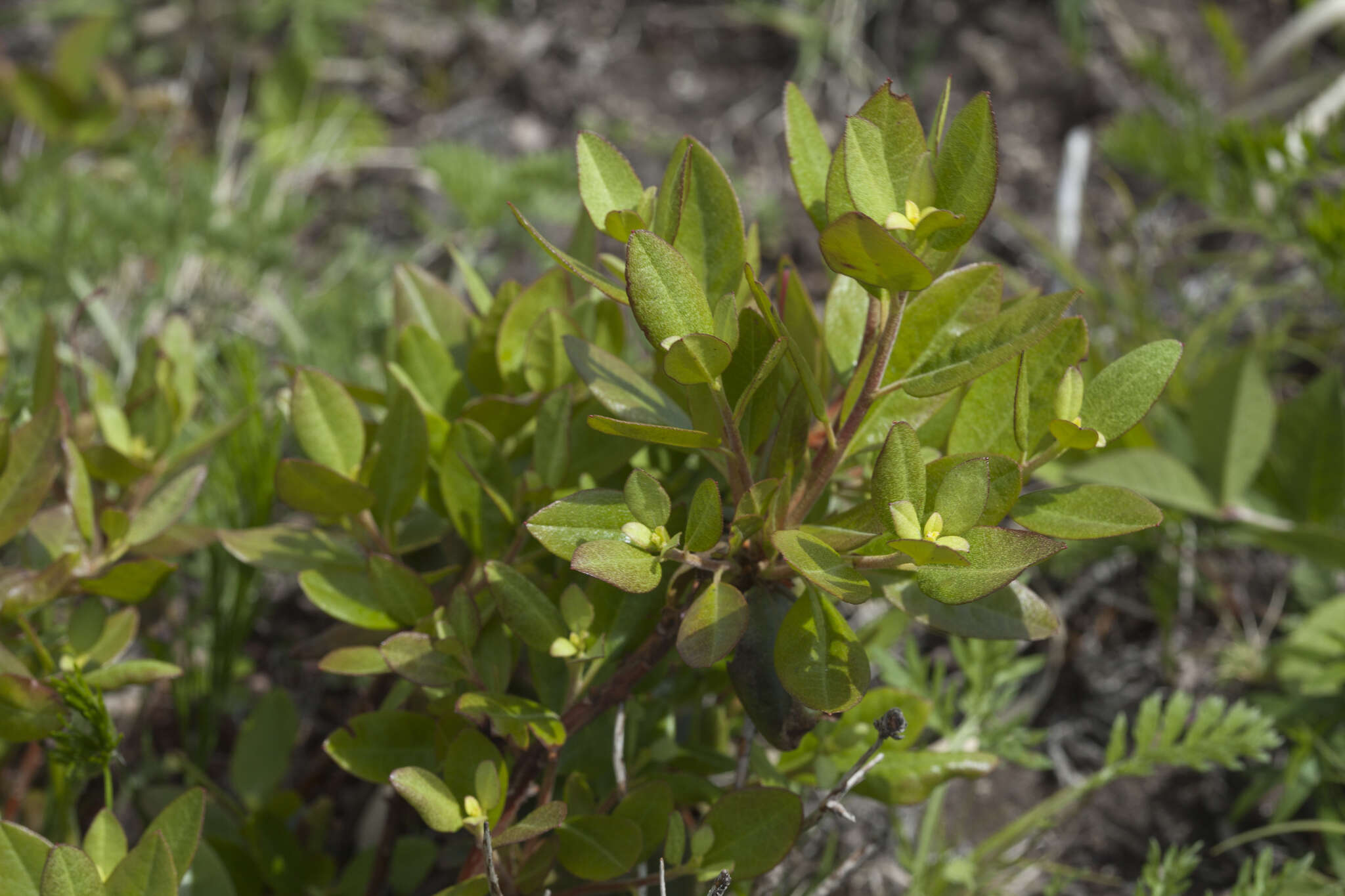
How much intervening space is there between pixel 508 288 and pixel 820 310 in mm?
1372

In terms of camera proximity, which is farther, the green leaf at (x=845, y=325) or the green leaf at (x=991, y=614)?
the green leaf at (x=845, y=325)

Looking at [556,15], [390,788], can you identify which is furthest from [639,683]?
[556,15]

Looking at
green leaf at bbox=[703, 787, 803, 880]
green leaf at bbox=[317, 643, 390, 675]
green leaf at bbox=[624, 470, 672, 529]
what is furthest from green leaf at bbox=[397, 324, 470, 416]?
green leaf at bbox=[703, 787, 803, 880]

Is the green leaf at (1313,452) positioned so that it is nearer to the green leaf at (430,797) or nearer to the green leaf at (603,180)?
the green leaf at (603,180)

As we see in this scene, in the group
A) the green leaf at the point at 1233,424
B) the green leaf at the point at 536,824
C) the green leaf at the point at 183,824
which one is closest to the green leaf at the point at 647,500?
the green leaf at the point at 536,824

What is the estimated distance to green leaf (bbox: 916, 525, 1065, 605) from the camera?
0.72m

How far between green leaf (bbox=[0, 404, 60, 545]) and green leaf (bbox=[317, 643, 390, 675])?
13.4 inches

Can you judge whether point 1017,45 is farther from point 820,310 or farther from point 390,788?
point 390,788

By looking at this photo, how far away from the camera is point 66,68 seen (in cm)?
263

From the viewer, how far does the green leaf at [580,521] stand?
0.79 m

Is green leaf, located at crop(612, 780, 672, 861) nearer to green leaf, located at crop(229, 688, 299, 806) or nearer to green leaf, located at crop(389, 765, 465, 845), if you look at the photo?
green leaf, located at crop(389, 765, 465, 845)

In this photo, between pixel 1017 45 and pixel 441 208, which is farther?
pixel 1017 45

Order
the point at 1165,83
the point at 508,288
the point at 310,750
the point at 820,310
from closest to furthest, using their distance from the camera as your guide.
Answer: the point at 508,288, the point at 310,750, the point at 1165,83, the point at 820,310

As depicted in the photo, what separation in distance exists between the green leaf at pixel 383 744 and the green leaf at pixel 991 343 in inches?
22.7
